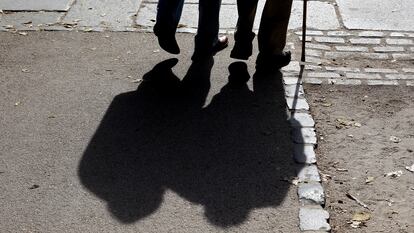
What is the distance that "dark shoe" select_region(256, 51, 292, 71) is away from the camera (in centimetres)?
582

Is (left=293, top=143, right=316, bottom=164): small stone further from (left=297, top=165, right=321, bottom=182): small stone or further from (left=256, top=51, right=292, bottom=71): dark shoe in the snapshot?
(left=256, top=51, right=292, bottom=71): dark shoe

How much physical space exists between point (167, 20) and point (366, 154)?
2077mm

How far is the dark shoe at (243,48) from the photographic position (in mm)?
5738

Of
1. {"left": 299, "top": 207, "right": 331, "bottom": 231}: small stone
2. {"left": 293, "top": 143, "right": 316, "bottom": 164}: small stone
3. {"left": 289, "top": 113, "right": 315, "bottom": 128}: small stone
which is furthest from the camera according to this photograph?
{"left": 289, "top": 113, "right": 315, "bottom": 128}: small stone

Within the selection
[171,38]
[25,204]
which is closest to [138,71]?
[171,38]

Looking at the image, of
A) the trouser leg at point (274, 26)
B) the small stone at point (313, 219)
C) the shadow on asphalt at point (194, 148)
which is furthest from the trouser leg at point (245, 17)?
the small stone at point (313, 219)

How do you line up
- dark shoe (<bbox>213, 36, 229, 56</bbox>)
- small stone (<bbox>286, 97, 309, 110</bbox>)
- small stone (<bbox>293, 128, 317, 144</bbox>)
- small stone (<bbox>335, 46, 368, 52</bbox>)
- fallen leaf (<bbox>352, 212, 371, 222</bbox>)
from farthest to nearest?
small stone (<bbox>335, 46, 368, 52</bbox>) < dark shoe (<bbox>213, 36, 229, 56</bbox>) < small stone (<bbox>286, 97, 309, 110</bbox>) < small stone (<bbox>293, 128, 317, 144</bbox>) < fallen leaf (<bbox>352, 212, 371, 222</bbox>)

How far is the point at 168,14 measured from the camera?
5746mm

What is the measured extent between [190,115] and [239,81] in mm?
738

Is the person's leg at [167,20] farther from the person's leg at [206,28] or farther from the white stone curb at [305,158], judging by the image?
A: the white stone curb at [305,158]

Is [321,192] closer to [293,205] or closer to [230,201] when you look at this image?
[293,205]

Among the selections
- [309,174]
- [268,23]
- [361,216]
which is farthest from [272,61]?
[361,216]

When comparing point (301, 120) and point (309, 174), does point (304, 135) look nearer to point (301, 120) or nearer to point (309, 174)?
point (301, 120)

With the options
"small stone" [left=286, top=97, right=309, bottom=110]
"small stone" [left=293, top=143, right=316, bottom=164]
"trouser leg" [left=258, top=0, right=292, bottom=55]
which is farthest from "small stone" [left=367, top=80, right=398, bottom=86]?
"small stone" [left=293, top=143, right=316, bottom=164]
